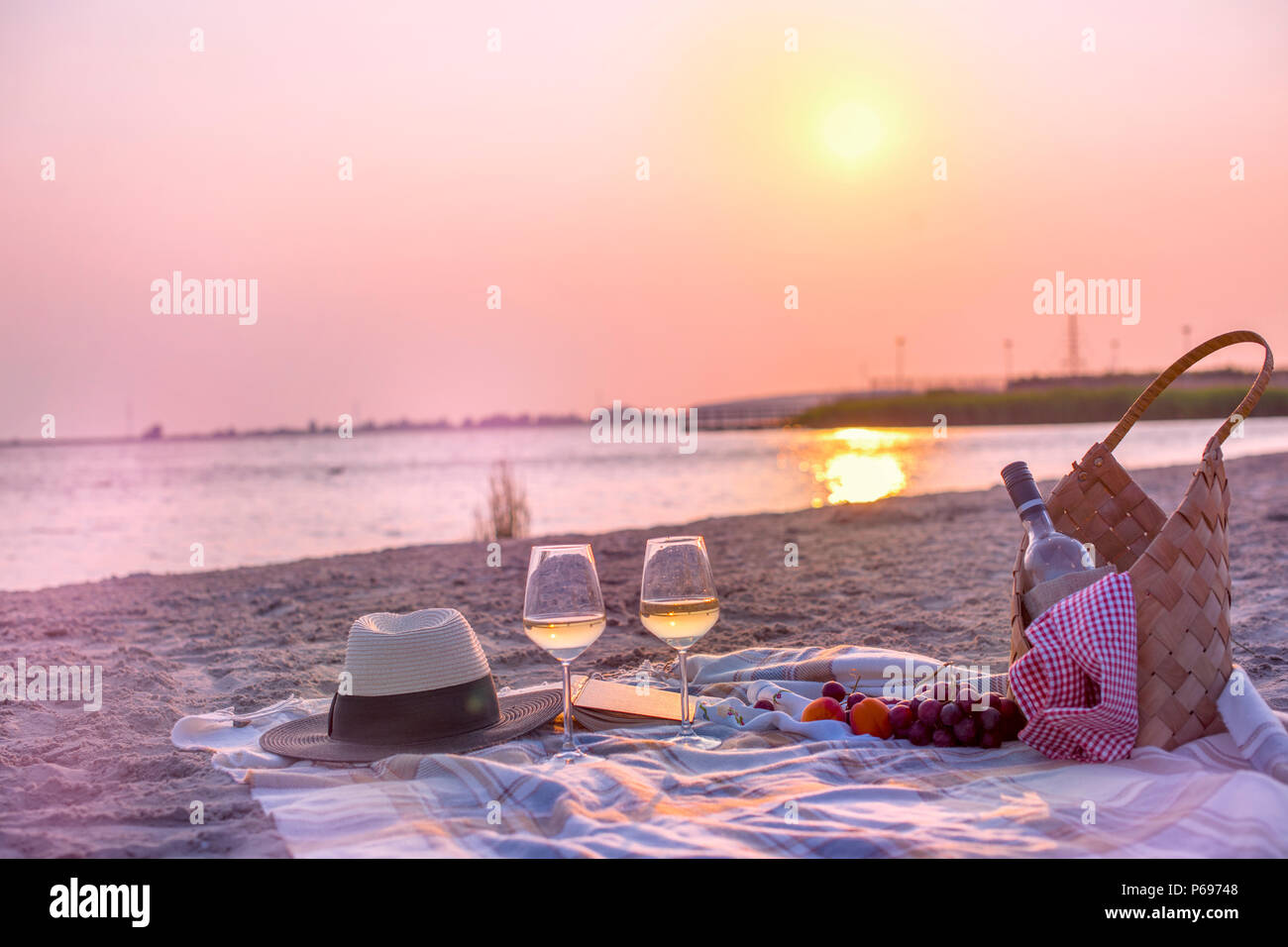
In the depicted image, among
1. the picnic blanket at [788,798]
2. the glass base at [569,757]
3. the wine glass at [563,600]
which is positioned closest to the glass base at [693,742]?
the picnic blanket at [788,798]

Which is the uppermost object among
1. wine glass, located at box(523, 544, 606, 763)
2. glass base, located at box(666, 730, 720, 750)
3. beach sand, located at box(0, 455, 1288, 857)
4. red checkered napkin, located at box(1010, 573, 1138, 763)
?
wine glass, located at box(523, 544, 606, 763)

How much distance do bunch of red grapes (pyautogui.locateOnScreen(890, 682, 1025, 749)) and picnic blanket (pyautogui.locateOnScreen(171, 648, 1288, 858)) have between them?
4 cm

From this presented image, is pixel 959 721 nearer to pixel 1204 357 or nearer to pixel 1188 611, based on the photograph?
pixel 1188 611

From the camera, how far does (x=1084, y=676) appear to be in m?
2.43

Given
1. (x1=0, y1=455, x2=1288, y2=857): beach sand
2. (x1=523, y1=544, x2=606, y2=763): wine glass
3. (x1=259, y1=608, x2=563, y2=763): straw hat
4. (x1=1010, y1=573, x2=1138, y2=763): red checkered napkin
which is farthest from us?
(x1=259, y1=608, x2=563, y2=763): straw hat

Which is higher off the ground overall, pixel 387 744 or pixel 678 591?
pixel 678 591

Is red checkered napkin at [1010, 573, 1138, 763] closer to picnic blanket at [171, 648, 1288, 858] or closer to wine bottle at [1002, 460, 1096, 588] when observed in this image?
picnic blanket at [171, 648, 1288, 858]

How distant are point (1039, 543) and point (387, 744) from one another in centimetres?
191

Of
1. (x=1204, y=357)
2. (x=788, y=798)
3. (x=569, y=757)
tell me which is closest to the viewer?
(x=788, y=798)

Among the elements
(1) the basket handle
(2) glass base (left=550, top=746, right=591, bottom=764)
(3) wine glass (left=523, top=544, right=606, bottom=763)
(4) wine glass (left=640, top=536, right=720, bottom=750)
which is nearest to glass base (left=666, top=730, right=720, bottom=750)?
(2) glass base (left=550, top=746, right=591, bottom=764)

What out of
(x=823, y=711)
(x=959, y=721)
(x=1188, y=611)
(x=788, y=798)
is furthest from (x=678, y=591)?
(x=1188, y=611)

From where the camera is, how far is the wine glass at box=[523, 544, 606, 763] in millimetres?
2438

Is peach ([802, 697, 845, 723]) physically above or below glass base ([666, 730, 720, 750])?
above
